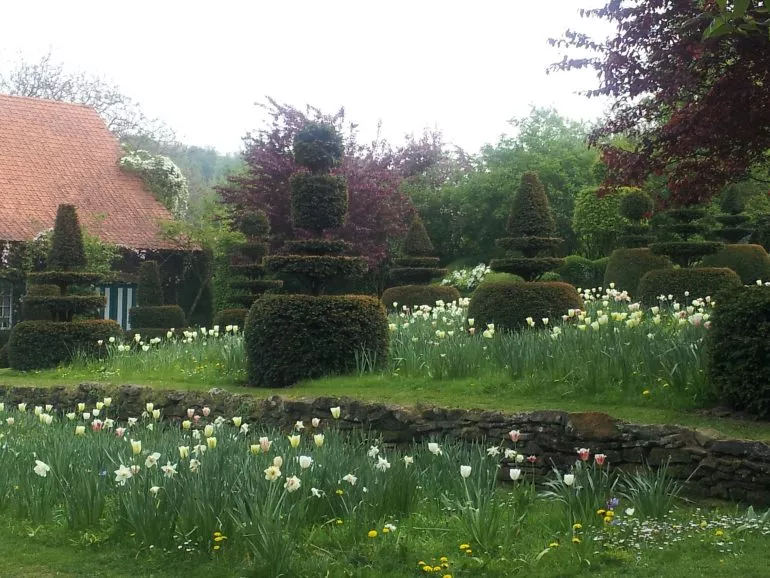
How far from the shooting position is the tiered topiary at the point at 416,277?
56.1 feet

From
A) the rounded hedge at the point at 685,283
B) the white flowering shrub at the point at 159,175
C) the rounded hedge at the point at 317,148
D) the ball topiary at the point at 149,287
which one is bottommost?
the ball topiary at the point at 149,287

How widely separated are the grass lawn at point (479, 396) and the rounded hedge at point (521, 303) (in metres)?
2.49

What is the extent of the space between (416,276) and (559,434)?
435 inches

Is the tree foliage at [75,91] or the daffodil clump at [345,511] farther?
the tree foliage at [75,91]

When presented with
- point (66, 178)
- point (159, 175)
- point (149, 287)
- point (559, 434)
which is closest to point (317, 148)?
point (559, 434)

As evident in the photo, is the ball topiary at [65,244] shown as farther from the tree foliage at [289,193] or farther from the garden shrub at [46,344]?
the tree foliage at [289,193]

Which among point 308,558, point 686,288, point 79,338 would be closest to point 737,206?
point 686,288

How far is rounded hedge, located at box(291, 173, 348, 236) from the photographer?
11688mm

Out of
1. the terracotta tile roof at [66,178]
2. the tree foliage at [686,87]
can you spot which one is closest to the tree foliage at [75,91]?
the terracotta tile roof at [66,178]

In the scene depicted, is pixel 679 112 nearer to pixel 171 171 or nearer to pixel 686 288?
pixel 686 288

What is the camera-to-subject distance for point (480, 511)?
5.22m

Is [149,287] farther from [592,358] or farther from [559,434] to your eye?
[559,434]

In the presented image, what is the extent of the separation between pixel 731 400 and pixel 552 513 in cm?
238

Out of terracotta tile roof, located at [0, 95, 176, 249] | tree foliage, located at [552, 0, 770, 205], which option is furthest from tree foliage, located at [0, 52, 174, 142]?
tree foliage, located at [552, 0, 770, 205]
